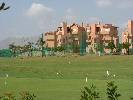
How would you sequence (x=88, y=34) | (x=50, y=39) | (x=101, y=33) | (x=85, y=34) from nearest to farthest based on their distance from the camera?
(x=85, y=34)
(x=101, y=33)
(x=88, y=34)
(x=50, y=39)

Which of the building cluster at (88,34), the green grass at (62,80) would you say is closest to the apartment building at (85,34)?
the building cluster at (88,34)

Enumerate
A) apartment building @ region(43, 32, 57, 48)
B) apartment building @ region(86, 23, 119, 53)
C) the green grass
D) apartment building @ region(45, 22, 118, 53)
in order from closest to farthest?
the green grass → apartment building @ region(86, 23, 119, 53) → apartment building @ region(45, 22, 118, 53) → apartment building @ region(43, 32, 57, 48)

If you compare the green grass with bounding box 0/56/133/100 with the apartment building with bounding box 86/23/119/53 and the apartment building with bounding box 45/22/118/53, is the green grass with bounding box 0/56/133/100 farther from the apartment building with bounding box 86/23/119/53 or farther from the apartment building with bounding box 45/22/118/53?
the apartment building with bounding box 45/22/118/53

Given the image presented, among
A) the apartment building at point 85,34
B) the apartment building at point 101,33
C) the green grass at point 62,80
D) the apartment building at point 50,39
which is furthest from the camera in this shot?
the apartment building at point 50,39

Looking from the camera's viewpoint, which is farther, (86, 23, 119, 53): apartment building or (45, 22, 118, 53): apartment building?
(45, 22, 118, 53): apartment building

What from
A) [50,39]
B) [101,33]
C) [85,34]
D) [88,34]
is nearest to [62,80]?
[85,34]

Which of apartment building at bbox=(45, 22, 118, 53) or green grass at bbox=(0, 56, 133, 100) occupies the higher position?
apartment building at bbox=(45, 22, 118, 53)

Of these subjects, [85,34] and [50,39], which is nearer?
[85,34]

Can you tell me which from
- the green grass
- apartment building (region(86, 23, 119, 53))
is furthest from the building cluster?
the green grass

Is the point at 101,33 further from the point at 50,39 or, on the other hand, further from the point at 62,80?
the point at 62,80

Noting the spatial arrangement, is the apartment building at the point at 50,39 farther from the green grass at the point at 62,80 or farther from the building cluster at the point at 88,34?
the green grass at the point at 62,80

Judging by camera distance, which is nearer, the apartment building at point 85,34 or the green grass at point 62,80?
the green grass at point 62,80

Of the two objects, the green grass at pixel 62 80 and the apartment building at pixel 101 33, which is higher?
the apartment building at pixel 101 33

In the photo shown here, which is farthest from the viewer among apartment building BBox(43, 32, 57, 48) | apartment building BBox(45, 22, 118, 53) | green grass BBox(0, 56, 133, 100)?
apartment building BBox(43, 32, 57, 48)
